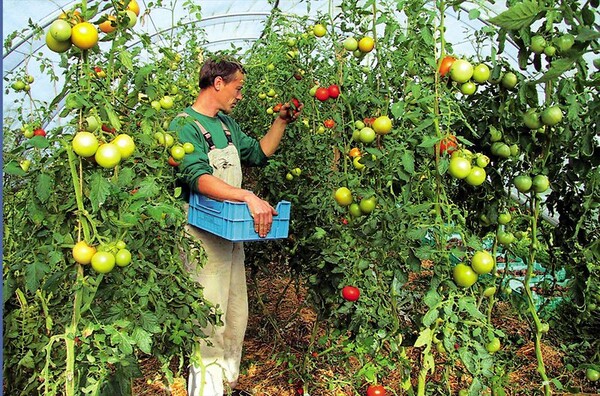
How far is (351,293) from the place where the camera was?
2.14 meters

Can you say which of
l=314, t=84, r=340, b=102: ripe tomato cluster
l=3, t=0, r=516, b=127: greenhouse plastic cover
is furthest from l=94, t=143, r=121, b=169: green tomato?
l=3, t=0, r=516, b=127: greenhouse plastic cover

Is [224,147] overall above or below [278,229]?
above

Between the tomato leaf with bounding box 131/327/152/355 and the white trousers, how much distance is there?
833 millimetres

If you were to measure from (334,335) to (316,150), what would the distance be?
1.16 m

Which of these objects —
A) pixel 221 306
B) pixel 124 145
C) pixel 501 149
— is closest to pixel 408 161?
pixel 501 149

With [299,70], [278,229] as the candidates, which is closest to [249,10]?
[299,70]

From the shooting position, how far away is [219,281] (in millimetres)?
2691

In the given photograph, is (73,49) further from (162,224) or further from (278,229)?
(278,229)

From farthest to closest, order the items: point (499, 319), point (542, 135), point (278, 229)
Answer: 1. point (499, 319)
2. point (278, 229)
3. point (542, 135)

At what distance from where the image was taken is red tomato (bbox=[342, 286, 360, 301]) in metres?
2.14

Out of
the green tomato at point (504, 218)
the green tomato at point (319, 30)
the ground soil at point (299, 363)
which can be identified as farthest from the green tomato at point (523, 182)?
the green tomato at point (319, 30)

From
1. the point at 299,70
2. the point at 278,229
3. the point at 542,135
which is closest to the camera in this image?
the point at 542,135

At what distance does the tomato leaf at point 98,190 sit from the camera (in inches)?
56.1

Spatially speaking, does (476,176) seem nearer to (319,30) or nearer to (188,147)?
(188,147)
